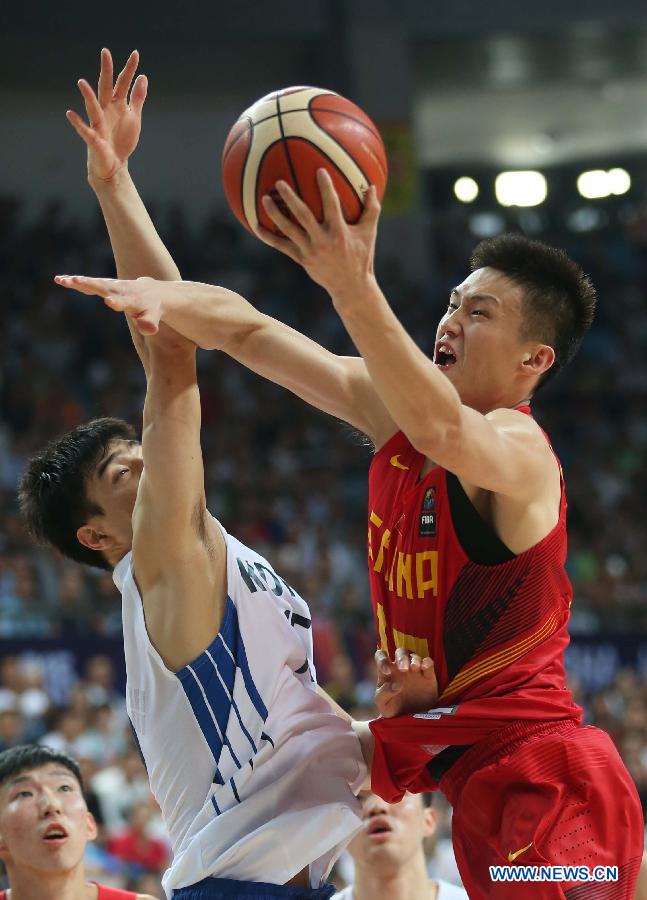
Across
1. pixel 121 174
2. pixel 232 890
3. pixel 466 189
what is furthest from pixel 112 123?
pixel 466 189

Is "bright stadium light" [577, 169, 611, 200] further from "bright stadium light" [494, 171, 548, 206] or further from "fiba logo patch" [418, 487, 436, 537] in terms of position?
"fiba logo patch" [418, 487, 436, 537]

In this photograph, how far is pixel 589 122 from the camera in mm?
20391

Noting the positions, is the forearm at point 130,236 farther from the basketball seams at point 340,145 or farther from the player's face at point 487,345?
the player's face at point 487,345

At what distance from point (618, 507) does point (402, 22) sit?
6.59 m

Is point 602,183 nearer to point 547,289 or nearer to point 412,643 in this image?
point 547,289

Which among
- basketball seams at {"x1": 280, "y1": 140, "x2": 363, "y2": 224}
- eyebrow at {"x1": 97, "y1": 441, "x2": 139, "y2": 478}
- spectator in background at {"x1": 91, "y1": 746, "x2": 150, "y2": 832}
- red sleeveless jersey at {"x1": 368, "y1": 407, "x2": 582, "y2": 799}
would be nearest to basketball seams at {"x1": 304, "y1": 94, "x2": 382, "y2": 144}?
basketball seams at {"x1": 280, "y1": 140, "x2": 363, "y2": 224}

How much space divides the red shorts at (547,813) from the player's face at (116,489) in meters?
1.20

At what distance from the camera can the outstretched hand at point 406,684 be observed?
3.30 m

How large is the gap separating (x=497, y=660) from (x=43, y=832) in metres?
1.88

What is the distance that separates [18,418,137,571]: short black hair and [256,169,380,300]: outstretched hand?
4.32 ft

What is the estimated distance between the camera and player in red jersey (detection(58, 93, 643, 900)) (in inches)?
122

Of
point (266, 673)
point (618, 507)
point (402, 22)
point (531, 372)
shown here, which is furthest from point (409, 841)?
point (402, 22)

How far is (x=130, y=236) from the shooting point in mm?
3777

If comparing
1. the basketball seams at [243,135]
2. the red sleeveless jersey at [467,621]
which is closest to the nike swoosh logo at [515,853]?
the red sleeveless jersey at [467,621]
